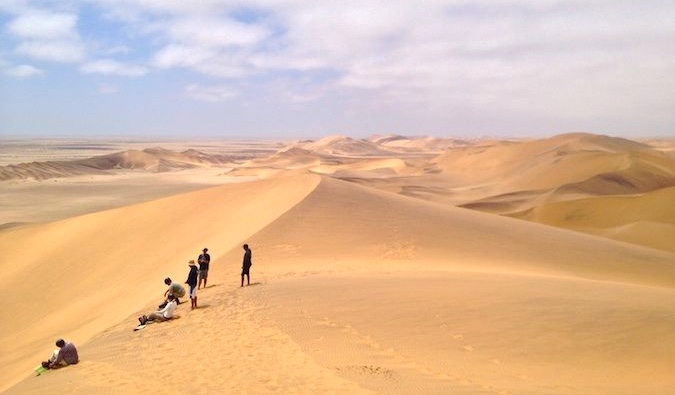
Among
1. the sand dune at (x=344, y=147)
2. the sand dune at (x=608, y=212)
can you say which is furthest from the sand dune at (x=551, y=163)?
the sand dune at (x=344, y=147)

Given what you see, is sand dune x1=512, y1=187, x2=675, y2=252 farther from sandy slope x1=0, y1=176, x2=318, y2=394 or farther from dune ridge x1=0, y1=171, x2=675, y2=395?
sandy slope x1=0, y1=176, x2=318, y2=394

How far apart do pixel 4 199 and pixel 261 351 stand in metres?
44.5

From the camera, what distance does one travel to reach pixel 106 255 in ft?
62.5

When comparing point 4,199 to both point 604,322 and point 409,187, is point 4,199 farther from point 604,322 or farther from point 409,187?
point 604,322

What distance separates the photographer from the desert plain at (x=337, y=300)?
6754 mm

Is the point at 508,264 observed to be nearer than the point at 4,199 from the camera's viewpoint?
Yes

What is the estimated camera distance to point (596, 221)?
106 feet

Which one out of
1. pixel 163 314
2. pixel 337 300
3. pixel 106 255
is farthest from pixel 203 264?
pixel 106 255

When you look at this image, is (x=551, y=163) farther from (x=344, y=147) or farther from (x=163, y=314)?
(x=344, y=147)

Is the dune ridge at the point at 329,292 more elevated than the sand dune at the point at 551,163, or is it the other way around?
the sand dune at the point at 551,163

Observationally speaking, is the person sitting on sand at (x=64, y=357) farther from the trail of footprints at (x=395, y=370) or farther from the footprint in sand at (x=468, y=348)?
the footprint in sand at (x=468, y=348)

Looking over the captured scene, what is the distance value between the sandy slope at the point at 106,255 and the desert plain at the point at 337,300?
0.30ft

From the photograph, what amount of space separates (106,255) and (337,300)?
491 inches

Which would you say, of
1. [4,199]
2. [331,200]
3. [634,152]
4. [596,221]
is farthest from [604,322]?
[634,152]
